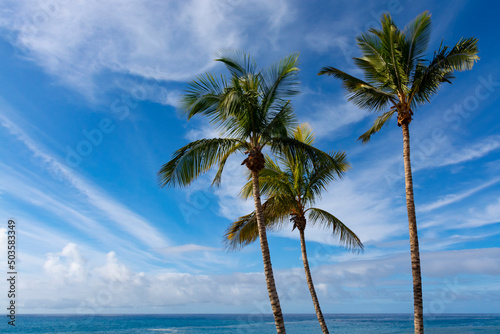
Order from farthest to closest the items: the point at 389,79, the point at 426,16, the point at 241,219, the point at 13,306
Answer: the point at 241,219
the point at 13,306
the point at 389,79
the point at 426,16

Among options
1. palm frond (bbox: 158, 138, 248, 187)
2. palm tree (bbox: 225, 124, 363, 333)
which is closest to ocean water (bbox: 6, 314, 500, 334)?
palm tree (bbox: 225, 124, 363, 333)

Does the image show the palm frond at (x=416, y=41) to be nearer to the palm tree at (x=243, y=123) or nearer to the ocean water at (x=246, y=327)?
the palm tree at (x=243, y=123)

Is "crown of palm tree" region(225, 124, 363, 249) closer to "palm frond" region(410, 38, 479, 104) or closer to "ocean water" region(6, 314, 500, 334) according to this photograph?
"palm frond" region(410, 38, 479, 104)

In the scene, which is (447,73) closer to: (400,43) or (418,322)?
(400,43)

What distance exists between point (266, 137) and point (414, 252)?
5.14 meters

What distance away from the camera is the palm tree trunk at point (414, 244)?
363 inches

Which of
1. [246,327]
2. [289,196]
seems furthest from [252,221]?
[246,327]

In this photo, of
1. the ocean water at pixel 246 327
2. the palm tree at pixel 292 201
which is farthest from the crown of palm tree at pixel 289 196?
the ocean water at pixel 246 327

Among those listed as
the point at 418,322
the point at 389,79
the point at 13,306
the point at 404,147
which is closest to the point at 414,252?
the point at 418,322

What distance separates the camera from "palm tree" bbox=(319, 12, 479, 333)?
9.77 m

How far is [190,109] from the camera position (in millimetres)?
10648

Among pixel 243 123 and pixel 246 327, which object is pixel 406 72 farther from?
pixel 246 327

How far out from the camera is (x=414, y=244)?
9617 mm

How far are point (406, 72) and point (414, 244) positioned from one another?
5.03 m
